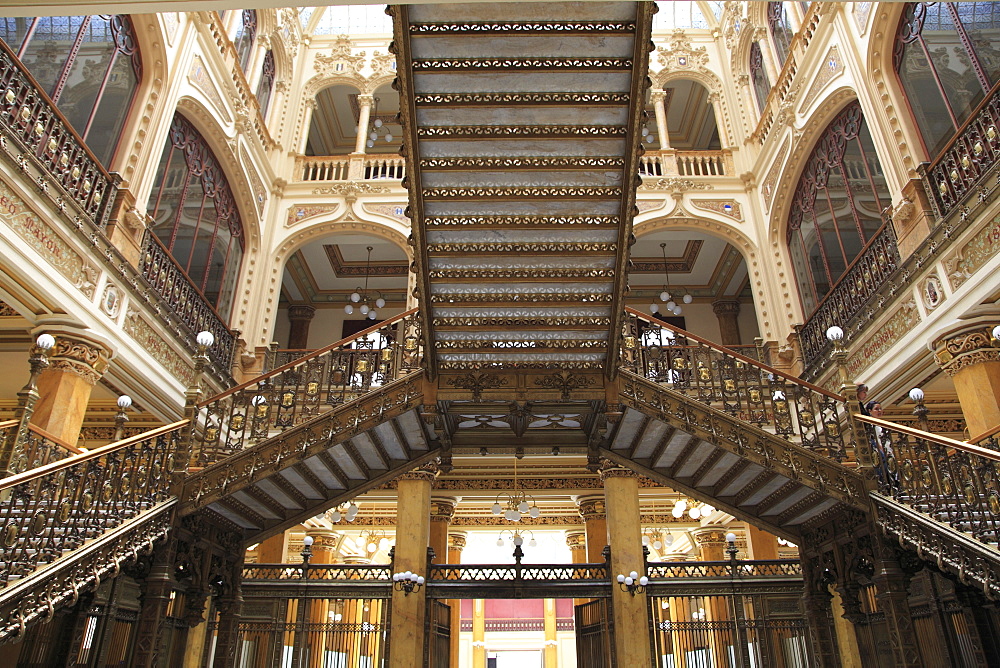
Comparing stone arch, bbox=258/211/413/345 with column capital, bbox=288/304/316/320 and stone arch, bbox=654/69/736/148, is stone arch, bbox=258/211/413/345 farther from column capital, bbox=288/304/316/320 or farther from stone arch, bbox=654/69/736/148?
stone arch, bbox=654/69/736/148

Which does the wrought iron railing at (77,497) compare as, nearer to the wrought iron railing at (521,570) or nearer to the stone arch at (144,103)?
the stone arch at (144,103)

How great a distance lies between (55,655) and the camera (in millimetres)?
5895

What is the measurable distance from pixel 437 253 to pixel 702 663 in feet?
28.2

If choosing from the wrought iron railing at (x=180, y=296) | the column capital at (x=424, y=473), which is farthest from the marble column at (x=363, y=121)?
the column capital at (x=424, y=473)

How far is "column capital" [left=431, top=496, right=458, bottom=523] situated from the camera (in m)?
12.8

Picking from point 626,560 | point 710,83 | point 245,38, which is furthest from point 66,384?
point 710,83

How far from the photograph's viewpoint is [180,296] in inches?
377

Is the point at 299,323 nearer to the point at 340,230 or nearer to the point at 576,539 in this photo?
the point at 340,230

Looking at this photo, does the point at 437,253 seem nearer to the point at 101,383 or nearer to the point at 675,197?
A: the point at 101,383

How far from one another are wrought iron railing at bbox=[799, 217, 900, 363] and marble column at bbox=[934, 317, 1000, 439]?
147 centimetres

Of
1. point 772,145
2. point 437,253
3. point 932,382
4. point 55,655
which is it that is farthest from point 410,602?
point 772,145

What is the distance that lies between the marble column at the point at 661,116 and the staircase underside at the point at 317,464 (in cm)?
956

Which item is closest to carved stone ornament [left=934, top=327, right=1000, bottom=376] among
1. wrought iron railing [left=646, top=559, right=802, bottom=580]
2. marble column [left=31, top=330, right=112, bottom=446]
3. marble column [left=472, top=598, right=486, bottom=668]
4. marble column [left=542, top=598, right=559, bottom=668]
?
wrought iron railing [left=646, top=559, right=802, bottom=580]

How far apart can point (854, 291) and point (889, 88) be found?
2.68 metres
